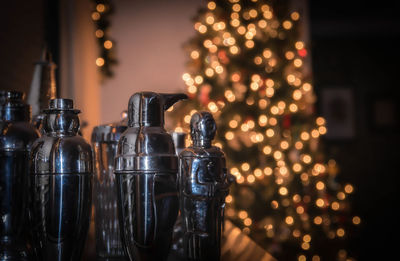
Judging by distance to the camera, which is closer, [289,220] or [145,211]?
[145,211]

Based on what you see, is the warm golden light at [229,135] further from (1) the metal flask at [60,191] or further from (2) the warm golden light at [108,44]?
(1) the metal flask at [60,191]

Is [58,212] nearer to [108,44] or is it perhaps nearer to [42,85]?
[42,85]

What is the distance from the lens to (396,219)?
5.07m

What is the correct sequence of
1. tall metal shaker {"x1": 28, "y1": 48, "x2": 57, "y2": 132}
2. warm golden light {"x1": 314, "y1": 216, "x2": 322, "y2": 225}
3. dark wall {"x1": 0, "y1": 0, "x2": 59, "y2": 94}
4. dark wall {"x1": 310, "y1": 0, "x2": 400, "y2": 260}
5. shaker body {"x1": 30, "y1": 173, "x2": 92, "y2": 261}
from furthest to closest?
dark wall {"x1": 310, "y1": 0, "x2": 400, "y2": 260} → warm golden light {"x1": 314, "y1": 216, "x2": 322, "y2": 225} → dark wall {"x1": 0, "y1": 0, "x2": 59, "y2": 94} → tall metal shaker {"x1": 28, "y1": 48, "x2": 57, "y2": 132} → shaker body {"x1": 30, "y1": 173, "x2": 92, "y2": 261}

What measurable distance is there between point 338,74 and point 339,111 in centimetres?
53

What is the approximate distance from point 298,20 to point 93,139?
105 inches

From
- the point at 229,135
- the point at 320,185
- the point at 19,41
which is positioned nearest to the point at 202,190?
the point at 19,41

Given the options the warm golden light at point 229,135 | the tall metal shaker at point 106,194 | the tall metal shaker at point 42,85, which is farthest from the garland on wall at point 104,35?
the tall metal shaker at point 106,194

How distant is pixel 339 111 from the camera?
500 cm

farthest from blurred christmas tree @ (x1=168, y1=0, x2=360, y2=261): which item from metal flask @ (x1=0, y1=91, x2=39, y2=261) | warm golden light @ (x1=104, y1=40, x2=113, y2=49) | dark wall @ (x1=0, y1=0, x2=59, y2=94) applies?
metal flask @ (x1=0, y1=91, x2=39, y2=261)

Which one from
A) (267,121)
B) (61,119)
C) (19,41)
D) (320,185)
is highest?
(19,41)

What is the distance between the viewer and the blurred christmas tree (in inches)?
109

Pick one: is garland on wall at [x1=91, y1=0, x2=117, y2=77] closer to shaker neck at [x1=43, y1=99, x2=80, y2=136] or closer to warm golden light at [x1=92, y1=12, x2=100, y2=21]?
warm golden light at [x1=92, y1=12, x2=100, y2=21]

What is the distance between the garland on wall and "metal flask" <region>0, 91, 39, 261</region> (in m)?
2.87
